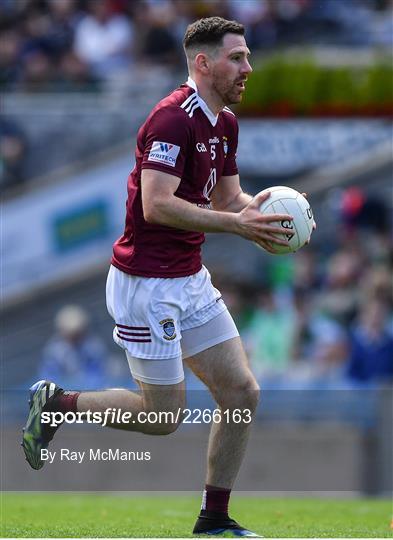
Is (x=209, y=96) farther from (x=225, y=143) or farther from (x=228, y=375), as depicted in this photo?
(x=228, y=375)

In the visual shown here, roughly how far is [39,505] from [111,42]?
32.2 feet

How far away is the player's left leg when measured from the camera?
8.04 metres

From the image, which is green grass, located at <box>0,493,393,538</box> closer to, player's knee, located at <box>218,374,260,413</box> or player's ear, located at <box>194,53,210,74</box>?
player's knee, located at <box>218,374,260,413</box>

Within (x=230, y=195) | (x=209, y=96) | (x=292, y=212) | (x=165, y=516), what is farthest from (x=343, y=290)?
(x=292, y=212)

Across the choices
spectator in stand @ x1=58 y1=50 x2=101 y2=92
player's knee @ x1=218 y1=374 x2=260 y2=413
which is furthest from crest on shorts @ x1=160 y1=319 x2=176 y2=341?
spectator in stand @ x1=58 y1=50 x2=101 y2=92

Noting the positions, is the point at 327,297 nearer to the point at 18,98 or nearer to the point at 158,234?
the point at 18,98

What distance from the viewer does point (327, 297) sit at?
55.0 feet

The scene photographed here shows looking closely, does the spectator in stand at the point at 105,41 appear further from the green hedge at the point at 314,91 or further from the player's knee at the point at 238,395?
the player's knee at the point at 238,395

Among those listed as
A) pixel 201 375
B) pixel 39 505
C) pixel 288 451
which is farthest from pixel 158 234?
pixel 288 451

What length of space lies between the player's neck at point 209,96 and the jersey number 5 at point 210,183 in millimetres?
342

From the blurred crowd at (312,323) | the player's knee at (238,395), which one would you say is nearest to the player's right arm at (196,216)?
the player's knee at (238,395)

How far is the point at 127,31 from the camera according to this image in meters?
19.8

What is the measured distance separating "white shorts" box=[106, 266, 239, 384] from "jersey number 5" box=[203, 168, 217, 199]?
0.48 m

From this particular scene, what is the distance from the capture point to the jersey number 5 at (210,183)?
8.17m
